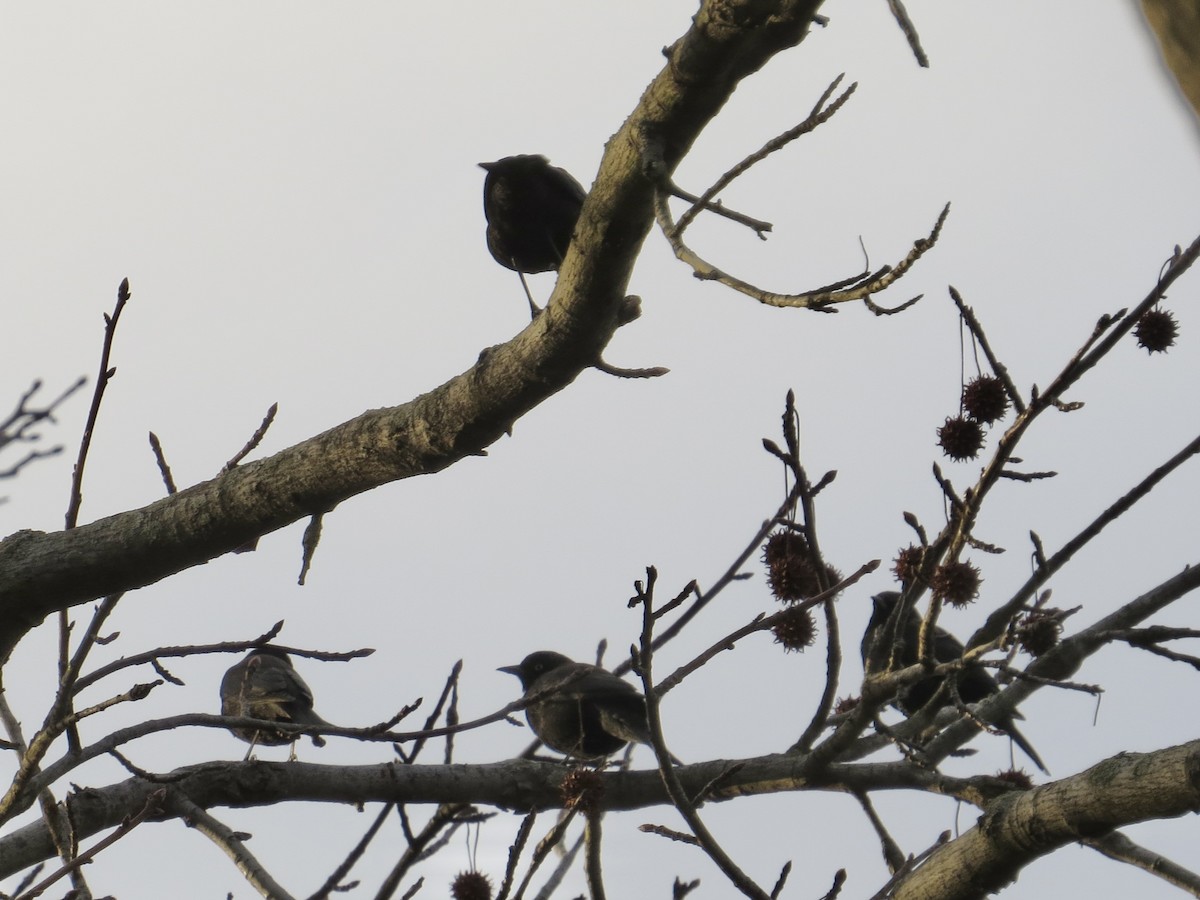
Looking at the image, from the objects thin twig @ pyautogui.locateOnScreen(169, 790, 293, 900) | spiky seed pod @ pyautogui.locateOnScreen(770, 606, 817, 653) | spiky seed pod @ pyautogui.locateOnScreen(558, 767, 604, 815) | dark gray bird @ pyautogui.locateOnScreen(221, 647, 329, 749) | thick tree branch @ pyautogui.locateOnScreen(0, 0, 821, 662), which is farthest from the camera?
dark gray bird @ pyautogui.locateOnScreen(221, 647, 329, 749)

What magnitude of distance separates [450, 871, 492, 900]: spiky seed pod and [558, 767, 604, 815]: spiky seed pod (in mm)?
834

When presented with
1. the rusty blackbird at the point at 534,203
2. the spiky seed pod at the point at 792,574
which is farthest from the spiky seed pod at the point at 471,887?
the rusty blackbird at the point at 534,203

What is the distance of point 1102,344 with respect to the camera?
2.62 meters

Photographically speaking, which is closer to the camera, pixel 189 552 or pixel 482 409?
pixel 482 409

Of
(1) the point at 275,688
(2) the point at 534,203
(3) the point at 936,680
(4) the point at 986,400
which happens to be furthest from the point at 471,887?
(1) the point at 275,688

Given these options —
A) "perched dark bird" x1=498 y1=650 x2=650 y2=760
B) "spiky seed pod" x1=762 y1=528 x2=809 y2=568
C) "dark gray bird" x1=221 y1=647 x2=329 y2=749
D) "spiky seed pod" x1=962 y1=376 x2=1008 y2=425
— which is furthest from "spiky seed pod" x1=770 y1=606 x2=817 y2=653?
"dark gray bird" x1=221 y1=647 x2=329 y2=749

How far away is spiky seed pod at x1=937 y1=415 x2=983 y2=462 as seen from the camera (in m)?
3.52

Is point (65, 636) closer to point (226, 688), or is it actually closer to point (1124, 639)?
point (1124, 639)

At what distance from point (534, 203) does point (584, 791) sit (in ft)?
11.9

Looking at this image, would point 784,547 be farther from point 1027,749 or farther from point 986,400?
point 1027,749

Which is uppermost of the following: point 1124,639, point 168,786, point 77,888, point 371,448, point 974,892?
point 371,448

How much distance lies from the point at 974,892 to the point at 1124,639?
721mm

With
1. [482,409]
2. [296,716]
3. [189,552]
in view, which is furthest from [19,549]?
[296,716]

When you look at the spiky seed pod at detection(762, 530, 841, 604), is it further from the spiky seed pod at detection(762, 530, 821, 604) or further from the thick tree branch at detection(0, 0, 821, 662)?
the thick tree branch at detection(0, 0, 821, 662)
